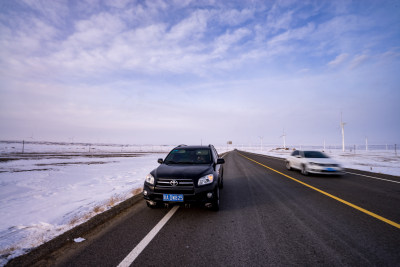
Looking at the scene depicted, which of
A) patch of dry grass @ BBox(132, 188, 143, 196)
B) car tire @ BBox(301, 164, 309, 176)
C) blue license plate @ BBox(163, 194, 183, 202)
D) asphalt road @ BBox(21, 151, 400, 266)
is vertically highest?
blue license plate @ BBox(163, 194, 183, 202)

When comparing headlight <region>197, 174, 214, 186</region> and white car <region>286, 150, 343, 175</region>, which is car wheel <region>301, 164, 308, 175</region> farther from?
headlight <region>197, 174, 214, 186</region>

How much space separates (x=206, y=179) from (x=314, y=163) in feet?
26.9

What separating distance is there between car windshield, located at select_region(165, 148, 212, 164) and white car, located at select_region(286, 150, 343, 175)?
23.5 ft

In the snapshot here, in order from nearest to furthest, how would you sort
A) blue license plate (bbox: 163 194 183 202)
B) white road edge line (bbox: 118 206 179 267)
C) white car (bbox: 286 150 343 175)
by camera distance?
white road edge line (bbox: 118 206 179 267)
blue license plate (bbox: 163 194 183 202)
white car (bbox: 286 150 343 175)

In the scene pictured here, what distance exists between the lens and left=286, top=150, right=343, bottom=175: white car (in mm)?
9422

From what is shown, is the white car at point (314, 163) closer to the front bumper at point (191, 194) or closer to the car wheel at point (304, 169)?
the car wheel at point (304, 169)

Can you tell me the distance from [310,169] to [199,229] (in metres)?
8.75

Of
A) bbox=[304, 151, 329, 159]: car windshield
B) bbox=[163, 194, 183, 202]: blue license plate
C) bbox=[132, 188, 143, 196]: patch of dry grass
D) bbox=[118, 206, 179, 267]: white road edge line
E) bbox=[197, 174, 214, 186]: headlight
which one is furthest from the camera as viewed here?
bbox=[304, 151, 329, 159]: car windshield

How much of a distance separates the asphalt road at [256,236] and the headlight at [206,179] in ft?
2.52

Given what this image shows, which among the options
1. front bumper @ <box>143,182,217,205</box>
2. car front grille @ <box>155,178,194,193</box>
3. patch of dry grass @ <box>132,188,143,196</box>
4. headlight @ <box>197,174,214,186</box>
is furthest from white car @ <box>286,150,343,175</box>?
patch of dry grass @ <box>132,188,143,196</box>

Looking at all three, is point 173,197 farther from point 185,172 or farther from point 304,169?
point 304,169

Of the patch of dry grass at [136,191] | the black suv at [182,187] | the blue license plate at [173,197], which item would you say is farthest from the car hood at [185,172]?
the patch of dry grass at [136,191]

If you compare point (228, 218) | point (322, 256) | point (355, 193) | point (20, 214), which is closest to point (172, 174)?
point (228, 218)

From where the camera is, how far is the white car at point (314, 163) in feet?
30.9
